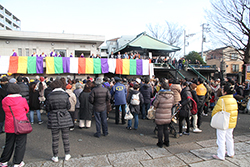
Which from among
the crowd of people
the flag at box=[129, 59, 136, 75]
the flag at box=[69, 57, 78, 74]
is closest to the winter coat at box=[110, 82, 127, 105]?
the crowd of people

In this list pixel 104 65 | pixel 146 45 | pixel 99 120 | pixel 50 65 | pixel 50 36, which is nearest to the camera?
pixel 99 120

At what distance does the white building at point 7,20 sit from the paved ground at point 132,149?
2476 inches

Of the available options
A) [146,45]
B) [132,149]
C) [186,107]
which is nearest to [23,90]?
[132,149]

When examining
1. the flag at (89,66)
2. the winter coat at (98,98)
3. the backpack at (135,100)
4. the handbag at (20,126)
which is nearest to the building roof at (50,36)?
the flag at (89,66)

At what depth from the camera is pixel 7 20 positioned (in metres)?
56.2

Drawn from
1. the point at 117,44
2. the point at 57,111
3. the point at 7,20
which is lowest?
the point at 57,111

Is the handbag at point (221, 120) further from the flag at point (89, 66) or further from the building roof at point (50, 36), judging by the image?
the building roof at point (50, 36)

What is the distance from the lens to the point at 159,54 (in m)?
24.6

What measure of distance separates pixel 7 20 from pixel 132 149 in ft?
237

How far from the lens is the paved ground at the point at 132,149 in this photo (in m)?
3.46

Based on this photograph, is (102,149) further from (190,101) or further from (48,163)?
(190,101)

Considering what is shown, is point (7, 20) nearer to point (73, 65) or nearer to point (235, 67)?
point (73, 65)

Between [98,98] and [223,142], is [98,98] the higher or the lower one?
the higher one

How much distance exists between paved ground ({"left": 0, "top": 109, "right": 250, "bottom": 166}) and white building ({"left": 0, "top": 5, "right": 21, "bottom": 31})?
62884mm
